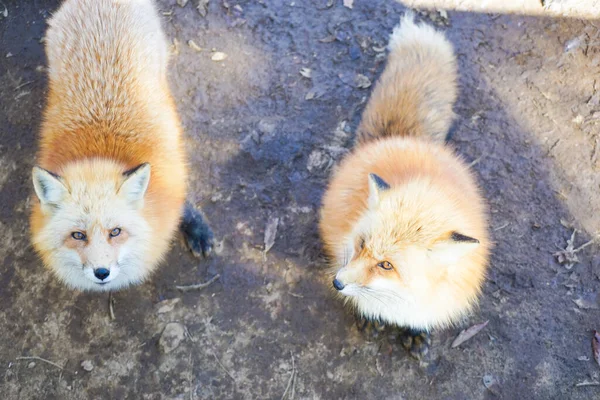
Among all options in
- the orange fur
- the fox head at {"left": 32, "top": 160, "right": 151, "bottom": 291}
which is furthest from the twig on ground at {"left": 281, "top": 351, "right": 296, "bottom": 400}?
the fox head at {"left": 32, "top": 160, "right": 151, "bottom": 291}

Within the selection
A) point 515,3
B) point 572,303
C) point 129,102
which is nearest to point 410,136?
point 572,303

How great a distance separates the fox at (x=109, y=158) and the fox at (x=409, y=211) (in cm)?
120

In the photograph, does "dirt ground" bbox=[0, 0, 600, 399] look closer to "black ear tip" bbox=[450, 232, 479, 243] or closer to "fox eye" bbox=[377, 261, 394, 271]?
"fox eye" bbox=[377, 261, 394, 271]

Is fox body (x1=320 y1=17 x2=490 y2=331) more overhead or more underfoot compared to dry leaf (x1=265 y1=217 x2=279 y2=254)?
more overhead

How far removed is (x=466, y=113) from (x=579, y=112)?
1000mm

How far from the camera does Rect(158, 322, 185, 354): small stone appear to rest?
3393 mm

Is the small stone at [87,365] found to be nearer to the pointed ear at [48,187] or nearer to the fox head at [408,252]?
the pointed ear at [48,187]

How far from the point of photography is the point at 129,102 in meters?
3.36

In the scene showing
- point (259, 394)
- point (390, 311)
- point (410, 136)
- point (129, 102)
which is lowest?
point (259, 394)

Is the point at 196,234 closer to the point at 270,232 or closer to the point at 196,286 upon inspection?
the point at 196,286

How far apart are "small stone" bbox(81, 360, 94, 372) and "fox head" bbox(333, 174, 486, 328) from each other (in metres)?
1.96

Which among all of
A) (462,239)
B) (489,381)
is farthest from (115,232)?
(489,381)

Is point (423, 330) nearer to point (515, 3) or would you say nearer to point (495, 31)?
point (495, 31)

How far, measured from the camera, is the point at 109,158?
123 inches
